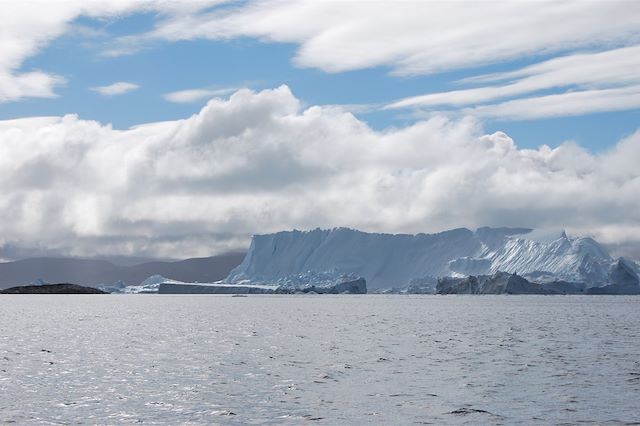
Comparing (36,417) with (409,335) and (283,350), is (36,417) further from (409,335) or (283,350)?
(409,335)

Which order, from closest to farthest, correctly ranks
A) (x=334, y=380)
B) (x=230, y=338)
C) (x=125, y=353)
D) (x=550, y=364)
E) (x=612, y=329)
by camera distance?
1. (x=334, y=380)
2. (x=550, y=364)
3. (x=125, y=353)
4. (x=230, y=338)
5. (x=612, y=329)

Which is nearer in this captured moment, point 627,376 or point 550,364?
point 627,376

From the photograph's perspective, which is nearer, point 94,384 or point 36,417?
point 36,417

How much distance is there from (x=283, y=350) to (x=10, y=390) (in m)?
22.3

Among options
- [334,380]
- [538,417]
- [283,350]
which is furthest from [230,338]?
[538,417]

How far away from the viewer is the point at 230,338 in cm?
6231

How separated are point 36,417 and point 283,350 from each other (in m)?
26.7

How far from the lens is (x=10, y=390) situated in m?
31.3

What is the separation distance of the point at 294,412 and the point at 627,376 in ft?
59.6

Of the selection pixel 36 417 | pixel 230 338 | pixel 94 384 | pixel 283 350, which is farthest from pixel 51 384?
pixel 230 338

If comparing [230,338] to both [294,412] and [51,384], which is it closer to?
[51,384]

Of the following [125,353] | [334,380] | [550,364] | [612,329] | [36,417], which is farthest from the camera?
[612,329]

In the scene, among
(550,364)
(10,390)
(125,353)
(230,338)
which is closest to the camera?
(10,390)

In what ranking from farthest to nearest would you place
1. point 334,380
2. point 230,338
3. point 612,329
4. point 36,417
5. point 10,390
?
point 612,329, point 230,338, point 334,380, point 10,390, point 36,417
